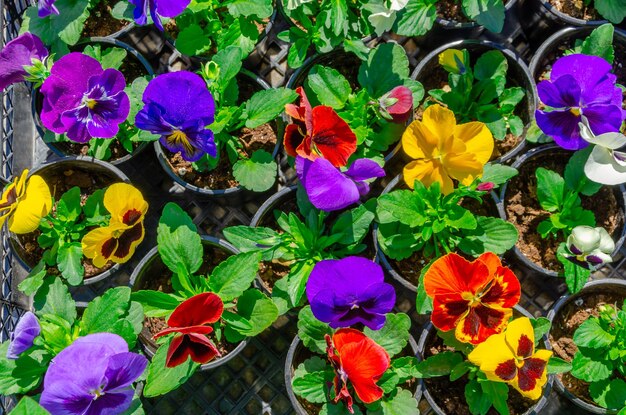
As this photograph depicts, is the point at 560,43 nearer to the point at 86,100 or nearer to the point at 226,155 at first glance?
the point at 226,155

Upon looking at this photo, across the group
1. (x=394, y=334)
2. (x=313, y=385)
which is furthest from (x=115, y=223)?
(x=394, y=334)

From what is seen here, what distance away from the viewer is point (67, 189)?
1.87m

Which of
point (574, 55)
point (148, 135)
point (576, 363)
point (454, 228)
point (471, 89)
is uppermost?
point (574, 55)

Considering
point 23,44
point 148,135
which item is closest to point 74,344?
point 148,135

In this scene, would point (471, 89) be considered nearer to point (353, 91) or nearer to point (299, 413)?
point (353, 91)

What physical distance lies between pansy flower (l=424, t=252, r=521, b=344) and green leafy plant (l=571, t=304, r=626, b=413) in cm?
35

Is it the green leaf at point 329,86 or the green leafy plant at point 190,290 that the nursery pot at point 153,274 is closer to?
the green leafy plant at point 190,290

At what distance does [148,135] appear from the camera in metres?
1.67

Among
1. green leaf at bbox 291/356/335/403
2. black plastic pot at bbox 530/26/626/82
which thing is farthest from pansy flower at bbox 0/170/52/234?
black plastic pot at bbox 530/26/626/82

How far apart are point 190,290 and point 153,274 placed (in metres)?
0.29

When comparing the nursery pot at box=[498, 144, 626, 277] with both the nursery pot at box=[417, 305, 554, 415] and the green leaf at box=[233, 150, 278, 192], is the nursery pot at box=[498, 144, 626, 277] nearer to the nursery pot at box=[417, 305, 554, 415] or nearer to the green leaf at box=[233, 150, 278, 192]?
the nursery pot at box=[417, 305, 554, 415]

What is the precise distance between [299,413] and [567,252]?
78cm

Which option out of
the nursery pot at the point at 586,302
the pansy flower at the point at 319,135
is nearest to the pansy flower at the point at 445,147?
the pansy flower at the point at 319,135

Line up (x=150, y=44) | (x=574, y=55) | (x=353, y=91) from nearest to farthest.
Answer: (x=574, y=55) → (x=353, y=91) → (x=150, y=44)
